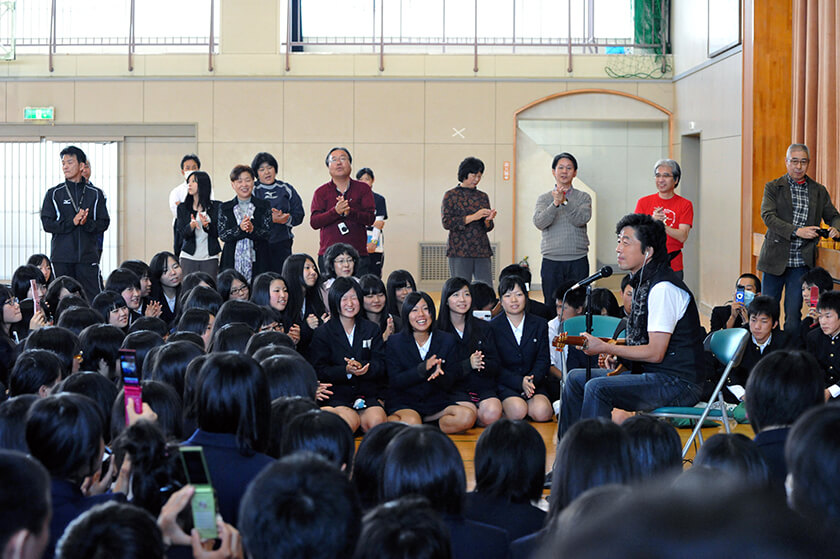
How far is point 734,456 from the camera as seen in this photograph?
2.25 m

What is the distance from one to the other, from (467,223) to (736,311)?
2098 millimetres

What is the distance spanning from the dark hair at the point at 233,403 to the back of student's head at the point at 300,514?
82cm

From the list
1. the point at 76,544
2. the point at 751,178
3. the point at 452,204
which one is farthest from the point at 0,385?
the point at 751,178

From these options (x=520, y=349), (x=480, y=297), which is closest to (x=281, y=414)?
(x=520, y=349)

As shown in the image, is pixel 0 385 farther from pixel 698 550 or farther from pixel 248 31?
pixel 248 31

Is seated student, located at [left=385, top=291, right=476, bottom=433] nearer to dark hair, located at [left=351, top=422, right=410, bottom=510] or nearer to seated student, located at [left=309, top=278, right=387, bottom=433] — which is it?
seated student, located at [left=309, top=278, right=387, bottom=433]

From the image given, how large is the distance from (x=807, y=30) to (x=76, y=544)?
7310mm

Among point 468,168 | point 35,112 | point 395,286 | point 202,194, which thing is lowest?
point 395,286

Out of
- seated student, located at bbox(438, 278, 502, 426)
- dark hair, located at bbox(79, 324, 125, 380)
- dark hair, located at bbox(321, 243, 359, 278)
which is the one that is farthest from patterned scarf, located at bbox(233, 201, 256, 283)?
dark hair, located at bbox(79, 324, 125, 380)

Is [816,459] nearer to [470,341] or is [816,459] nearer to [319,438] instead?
[319,438]

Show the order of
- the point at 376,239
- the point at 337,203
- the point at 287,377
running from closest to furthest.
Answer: the point at 287,377 < the point at 337,203 < the point at 376,239

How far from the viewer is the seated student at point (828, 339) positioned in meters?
4.81

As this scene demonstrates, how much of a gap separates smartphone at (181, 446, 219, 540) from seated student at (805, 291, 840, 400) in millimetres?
3882

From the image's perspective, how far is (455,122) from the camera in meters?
10.9
